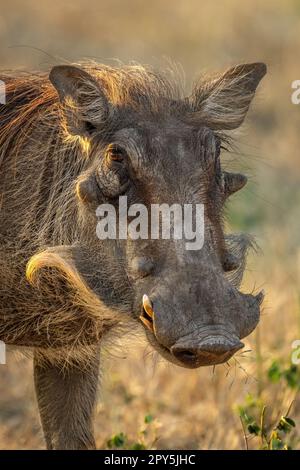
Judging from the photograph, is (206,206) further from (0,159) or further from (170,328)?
(0,159)

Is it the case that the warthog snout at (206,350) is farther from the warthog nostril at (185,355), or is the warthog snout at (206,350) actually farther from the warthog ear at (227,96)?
the warthog ear at (227,96)

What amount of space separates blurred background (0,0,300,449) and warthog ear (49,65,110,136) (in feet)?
2.32

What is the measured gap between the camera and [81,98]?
13.0 ft

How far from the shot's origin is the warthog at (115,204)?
3.44 metres

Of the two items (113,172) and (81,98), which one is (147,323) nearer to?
(113,172)

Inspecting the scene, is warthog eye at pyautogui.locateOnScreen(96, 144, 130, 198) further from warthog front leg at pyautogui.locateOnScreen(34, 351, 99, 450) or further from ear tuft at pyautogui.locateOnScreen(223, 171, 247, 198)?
warthog front leg at pyautogui.locateOnScreen(34, 351, 99, 450)

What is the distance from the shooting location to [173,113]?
3.98 meters

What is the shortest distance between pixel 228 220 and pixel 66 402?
1.06 metres

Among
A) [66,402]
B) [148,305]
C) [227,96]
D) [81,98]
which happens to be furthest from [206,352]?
[66,402]

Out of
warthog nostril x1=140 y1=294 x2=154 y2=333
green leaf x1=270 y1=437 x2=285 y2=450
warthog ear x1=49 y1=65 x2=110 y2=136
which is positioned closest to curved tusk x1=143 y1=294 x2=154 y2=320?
warthog nostril x1=140 y1=294 x2=154 y2=333

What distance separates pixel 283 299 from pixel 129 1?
9997mm

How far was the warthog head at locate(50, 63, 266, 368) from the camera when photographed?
338cm

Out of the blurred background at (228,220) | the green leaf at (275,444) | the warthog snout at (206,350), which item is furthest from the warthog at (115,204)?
the green leaf at (275,444)
